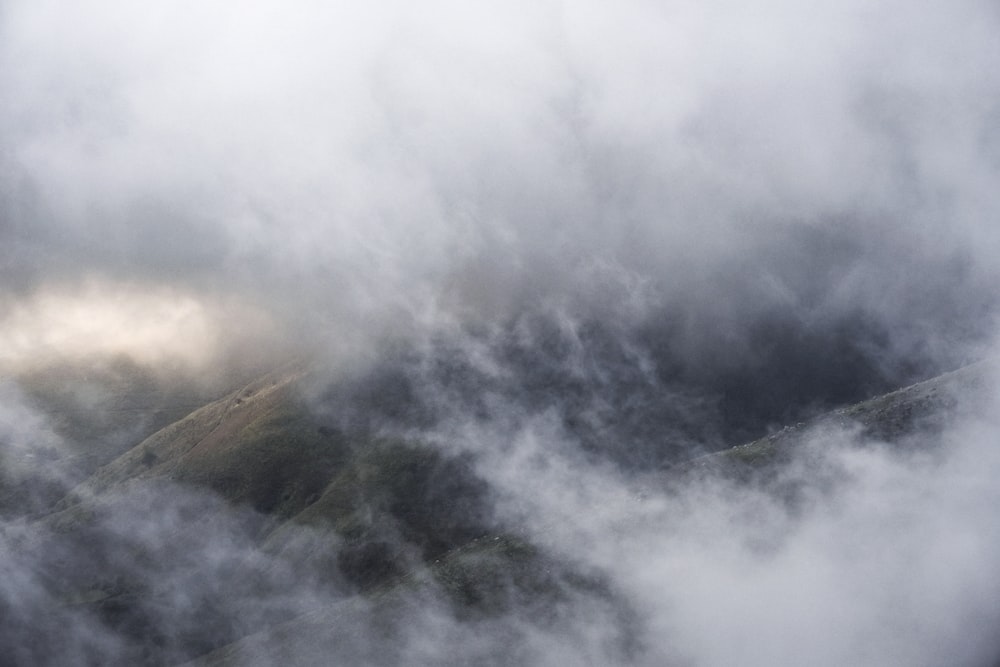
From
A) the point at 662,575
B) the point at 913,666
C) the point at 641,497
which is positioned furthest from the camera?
the point at 641,497

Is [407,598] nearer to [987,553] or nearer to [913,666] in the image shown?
[913,666]

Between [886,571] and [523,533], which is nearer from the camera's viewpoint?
[886,571]

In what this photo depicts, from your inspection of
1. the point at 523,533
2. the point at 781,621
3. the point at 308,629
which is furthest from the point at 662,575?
the point at 308,629

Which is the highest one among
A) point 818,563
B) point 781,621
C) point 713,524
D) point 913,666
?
point 713,524

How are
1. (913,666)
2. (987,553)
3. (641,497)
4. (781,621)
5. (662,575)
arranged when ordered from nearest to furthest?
1. (913,666)
2. (987,553)
3. (781,621)
4. (662,575)
5. (641,497)

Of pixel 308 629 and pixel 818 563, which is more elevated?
Answer: pixel 818 563

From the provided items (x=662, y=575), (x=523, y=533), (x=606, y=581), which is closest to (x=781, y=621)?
(x=662, y=575)

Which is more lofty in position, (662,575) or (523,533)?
(523,533)

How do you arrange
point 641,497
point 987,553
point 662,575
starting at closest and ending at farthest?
1. point 987,553
2. point 662,575
3. point 641,497

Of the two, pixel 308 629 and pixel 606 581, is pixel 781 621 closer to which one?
pixel 606 581
